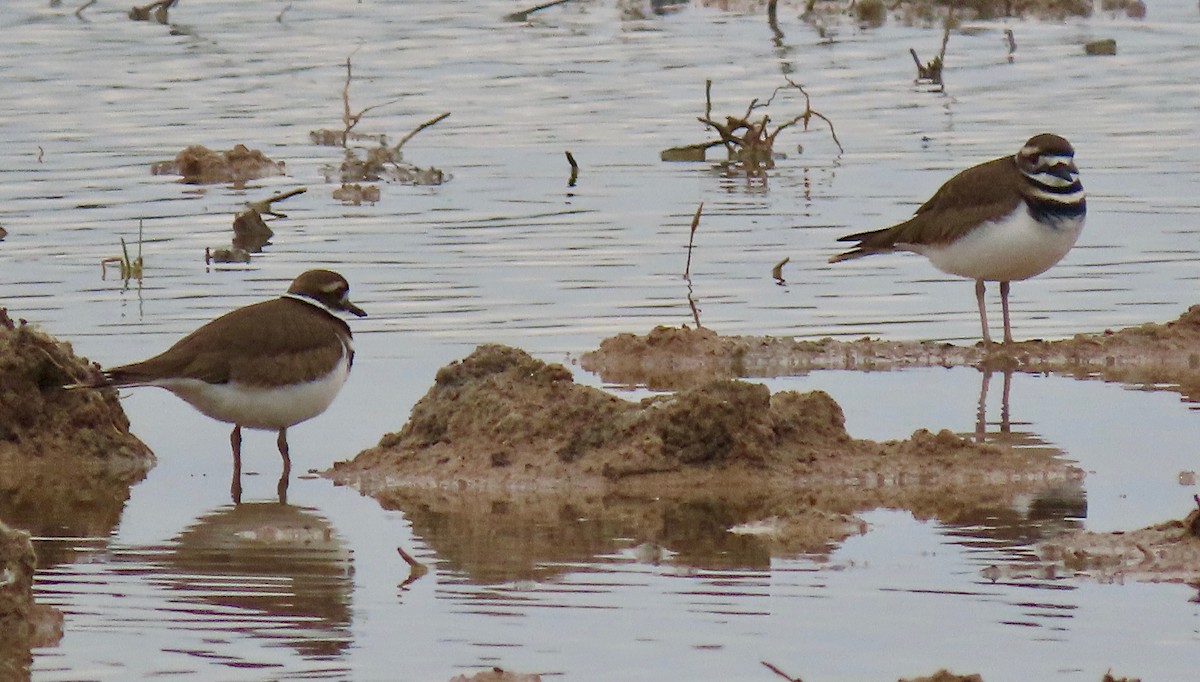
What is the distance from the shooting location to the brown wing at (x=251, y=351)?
373 inches

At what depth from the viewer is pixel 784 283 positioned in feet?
46.1

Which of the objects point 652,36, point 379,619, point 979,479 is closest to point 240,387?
point 379,619

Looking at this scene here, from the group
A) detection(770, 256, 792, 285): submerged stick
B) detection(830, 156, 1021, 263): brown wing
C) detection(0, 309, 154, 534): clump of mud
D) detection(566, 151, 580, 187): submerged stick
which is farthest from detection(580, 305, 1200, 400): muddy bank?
detection(566, 151, 580, 187): submerged stick

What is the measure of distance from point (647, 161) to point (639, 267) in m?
4.36

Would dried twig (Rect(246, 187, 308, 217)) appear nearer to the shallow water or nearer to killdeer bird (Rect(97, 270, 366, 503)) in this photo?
the shallow water

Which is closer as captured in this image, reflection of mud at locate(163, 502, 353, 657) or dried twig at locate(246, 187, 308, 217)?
reflection of mud at locate(163, 502, 353, 657)

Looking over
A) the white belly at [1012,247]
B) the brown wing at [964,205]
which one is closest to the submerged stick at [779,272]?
the brown wing at [964,205]

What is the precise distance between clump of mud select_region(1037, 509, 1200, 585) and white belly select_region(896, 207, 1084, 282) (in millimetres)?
4671

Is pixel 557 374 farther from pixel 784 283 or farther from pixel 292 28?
pixel 292 28

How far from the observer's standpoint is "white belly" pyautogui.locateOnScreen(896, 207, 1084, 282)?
41.3ft

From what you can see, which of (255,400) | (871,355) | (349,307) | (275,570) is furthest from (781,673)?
(871,355)

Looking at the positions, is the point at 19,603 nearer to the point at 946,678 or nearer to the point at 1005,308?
the point at 946,678

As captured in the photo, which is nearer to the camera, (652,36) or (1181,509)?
(1181,509)

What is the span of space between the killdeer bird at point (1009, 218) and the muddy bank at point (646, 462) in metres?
3.03
